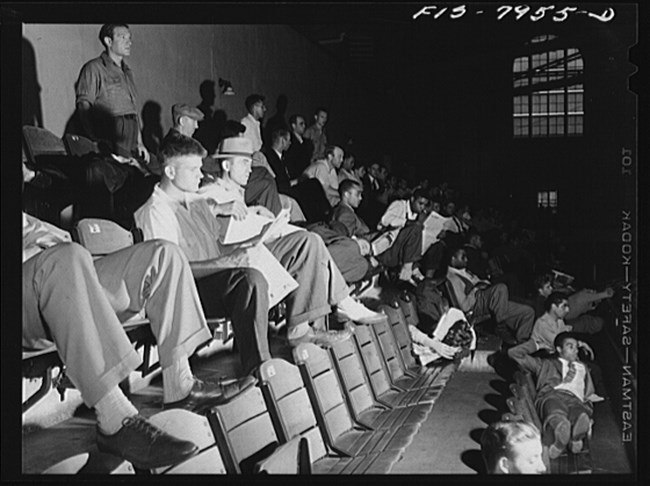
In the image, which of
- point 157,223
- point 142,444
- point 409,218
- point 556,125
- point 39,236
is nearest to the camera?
point 142,444

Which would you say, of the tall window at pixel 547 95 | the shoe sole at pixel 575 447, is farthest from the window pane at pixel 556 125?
the shoe sole at pixel 575 447

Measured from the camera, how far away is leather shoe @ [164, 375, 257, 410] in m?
3.87

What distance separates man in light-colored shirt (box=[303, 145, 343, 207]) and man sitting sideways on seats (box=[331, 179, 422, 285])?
55 mm

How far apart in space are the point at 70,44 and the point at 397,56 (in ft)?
5.13

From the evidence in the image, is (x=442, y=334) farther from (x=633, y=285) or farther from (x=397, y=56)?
(x=397, y=56)

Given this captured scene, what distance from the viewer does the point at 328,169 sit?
4254 millimetres

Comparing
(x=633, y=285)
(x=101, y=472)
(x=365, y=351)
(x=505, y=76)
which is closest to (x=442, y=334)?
(x=365, y=351)

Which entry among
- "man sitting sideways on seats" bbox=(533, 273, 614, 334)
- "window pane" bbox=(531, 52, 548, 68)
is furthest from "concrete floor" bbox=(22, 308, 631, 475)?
"window pane" bbox=(531, 52, 548, 68)

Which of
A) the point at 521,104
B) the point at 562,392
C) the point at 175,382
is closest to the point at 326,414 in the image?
the point at 175,382

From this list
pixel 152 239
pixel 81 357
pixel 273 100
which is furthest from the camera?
pixel 273 100

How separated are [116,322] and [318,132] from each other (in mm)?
1365

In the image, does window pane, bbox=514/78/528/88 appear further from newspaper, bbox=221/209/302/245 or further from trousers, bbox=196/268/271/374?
trousers, bbox=196/268/271/374

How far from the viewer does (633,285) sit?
4.11m

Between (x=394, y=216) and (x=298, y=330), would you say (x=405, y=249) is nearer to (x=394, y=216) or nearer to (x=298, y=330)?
(x=394, y=216)
